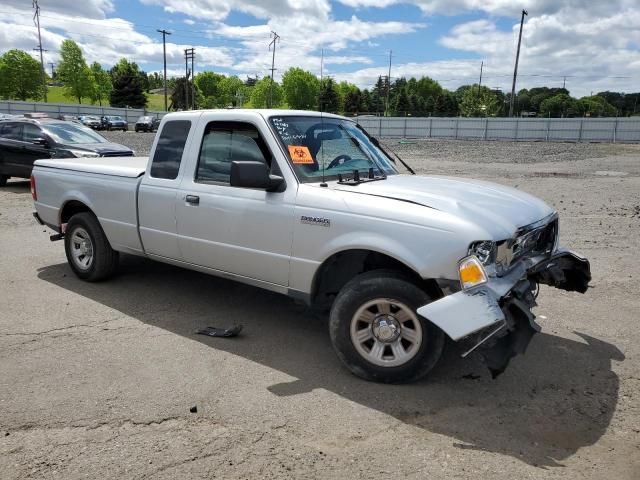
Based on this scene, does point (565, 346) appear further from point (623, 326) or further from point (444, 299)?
point (444, 299)

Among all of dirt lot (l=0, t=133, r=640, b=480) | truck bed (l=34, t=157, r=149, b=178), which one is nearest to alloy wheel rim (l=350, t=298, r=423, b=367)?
dirt lot (l=0, t=133, r=640, b=480)

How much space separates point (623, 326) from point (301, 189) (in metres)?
3.36

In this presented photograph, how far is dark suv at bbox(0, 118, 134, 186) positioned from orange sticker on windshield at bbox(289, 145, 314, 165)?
9.52 m

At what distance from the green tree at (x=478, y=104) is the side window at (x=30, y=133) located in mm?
92447

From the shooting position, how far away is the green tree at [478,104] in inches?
3885

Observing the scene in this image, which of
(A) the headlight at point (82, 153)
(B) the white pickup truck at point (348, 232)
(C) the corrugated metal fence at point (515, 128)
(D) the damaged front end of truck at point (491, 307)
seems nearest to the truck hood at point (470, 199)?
(B) the white pickup truck at point (348, 232)

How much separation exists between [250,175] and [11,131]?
12.5 m

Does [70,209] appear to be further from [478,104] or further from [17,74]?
[478,104]

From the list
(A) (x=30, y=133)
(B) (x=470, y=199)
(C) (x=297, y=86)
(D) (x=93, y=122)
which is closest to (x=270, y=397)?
(B) (x=470, y=199)

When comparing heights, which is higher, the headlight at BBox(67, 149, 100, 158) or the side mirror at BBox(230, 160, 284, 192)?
the side mirror at BBox(230, 160, 284, 192)

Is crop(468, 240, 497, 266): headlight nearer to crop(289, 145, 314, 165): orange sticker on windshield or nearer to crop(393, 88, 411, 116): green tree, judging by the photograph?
crop(289, 145, 314, 165): orange sticker on windshield

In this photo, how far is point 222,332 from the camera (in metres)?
4.84

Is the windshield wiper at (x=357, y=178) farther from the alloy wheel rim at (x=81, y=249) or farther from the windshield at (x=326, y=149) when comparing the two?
the alloy wheel rim at (x=81, y=249)

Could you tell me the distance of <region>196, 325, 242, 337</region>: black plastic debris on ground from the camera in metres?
4.80
